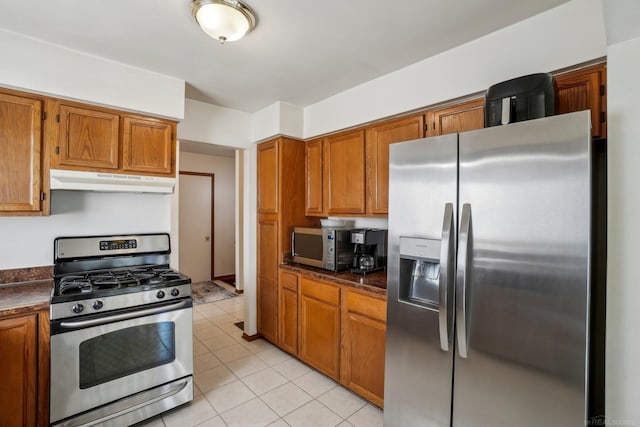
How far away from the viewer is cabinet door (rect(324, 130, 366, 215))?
2.60 metres

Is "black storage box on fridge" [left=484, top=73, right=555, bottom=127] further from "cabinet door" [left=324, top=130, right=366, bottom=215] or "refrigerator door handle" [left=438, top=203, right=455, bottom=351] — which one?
"cabinet door" [left=324, top=130, right=366, bottom=215]

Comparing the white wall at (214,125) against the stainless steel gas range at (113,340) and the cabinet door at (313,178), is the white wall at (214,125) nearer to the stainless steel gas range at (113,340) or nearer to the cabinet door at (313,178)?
the cabinet door at (313,178)

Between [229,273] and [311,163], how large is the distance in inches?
144

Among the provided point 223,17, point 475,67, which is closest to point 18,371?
point 223,17

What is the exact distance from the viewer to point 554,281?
1.19 metres

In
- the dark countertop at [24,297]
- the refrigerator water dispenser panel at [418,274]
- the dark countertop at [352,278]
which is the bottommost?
the dark countertop at [24,297]

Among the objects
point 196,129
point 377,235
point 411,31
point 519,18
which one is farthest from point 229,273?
point 519,18

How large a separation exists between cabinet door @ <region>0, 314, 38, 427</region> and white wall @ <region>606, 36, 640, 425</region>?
2.84 m

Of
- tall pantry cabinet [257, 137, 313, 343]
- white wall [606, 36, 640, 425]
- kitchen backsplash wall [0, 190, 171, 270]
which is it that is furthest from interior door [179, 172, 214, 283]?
white wall [606, 36, 640, 425]

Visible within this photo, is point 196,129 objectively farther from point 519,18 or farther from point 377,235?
point 519,18

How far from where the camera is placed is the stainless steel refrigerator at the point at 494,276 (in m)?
1.16

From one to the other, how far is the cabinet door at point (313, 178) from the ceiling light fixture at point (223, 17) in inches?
56.4

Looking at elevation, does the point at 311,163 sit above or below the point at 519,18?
below

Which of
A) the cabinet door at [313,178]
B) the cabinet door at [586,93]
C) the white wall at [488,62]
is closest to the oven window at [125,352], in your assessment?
the cabinet door at [313,178]
